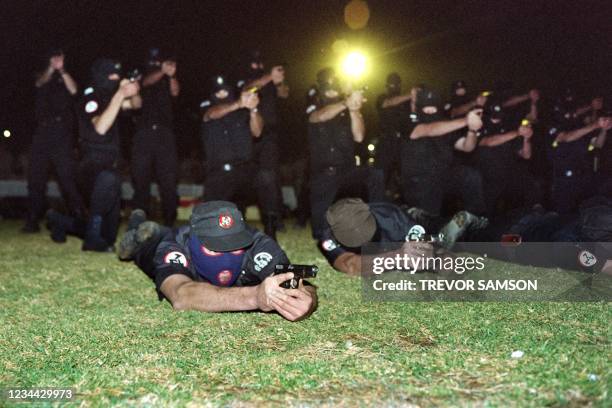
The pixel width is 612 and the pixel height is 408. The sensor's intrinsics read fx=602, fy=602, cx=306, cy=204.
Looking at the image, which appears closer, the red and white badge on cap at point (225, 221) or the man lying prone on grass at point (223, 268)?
the man lying prone on grass at point (223, 268)

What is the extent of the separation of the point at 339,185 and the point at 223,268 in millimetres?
3690

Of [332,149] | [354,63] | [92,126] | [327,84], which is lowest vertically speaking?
[332,149]

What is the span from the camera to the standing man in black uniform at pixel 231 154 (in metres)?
7.04

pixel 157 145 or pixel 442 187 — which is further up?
pixel 157 145

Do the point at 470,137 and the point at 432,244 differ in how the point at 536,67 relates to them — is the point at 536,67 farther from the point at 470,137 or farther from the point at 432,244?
the point at 432,244

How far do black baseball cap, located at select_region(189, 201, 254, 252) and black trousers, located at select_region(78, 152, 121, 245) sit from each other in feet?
10.4

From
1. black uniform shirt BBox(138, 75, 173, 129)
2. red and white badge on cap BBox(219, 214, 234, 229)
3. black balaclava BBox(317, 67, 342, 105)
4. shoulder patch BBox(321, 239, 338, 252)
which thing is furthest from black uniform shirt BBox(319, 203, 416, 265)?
black uniform shirt BBox(138, 75, 173, 129)

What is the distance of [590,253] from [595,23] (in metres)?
9.70

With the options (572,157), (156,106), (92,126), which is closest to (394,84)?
(572,157)

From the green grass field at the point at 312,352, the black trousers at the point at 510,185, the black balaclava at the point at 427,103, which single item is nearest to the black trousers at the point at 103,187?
the green grass field at the point at 312,352

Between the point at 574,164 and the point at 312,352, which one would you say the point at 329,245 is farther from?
the point at 574,164

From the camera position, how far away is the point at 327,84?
767cm

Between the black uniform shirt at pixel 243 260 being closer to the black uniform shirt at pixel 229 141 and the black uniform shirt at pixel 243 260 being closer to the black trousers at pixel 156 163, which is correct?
the black uniform shirt at pixel 229 141

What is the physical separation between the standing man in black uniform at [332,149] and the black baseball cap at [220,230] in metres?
3.37
